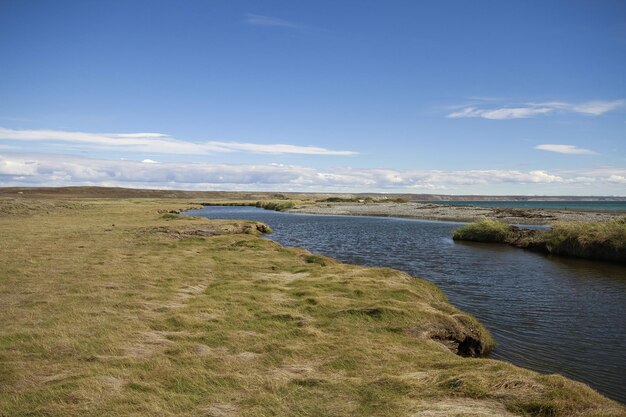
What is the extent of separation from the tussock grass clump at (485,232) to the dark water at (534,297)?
291 cm

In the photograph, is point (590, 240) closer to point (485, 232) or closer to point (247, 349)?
point (485, 232)

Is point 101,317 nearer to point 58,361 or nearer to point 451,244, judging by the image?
point 58,361

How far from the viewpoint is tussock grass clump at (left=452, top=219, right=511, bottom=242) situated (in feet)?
165

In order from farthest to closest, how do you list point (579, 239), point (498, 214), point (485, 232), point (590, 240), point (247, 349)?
1. point (498, 214)
2. point (485, 232)
3. point (579, 239)
4. point (590, 240)
5. point (247, 349)

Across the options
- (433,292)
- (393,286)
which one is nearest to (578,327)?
(433,292)

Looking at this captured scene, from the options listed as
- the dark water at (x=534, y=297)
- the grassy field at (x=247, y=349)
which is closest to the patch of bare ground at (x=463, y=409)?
the grassy field at (x=247, y=349)

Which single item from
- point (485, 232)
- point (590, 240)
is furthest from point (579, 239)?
point (485, 232)

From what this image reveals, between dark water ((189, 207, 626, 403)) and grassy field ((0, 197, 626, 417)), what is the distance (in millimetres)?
2480

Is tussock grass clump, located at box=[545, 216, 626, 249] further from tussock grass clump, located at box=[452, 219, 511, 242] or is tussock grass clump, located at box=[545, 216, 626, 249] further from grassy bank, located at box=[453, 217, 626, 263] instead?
tussock grass clump, located at box=[452, 219, 511, 242]

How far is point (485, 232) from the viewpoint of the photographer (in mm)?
51750

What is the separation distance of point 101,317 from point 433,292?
15602 millimetres

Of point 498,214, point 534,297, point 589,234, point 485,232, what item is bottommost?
point 534,297

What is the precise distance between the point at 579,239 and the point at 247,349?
3809cm

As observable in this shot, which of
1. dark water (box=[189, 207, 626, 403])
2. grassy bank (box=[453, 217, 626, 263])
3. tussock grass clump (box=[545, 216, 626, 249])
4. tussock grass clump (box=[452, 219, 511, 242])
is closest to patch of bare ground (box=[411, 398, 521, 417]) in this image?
dark water (box=[189, 207, 626, 403])
